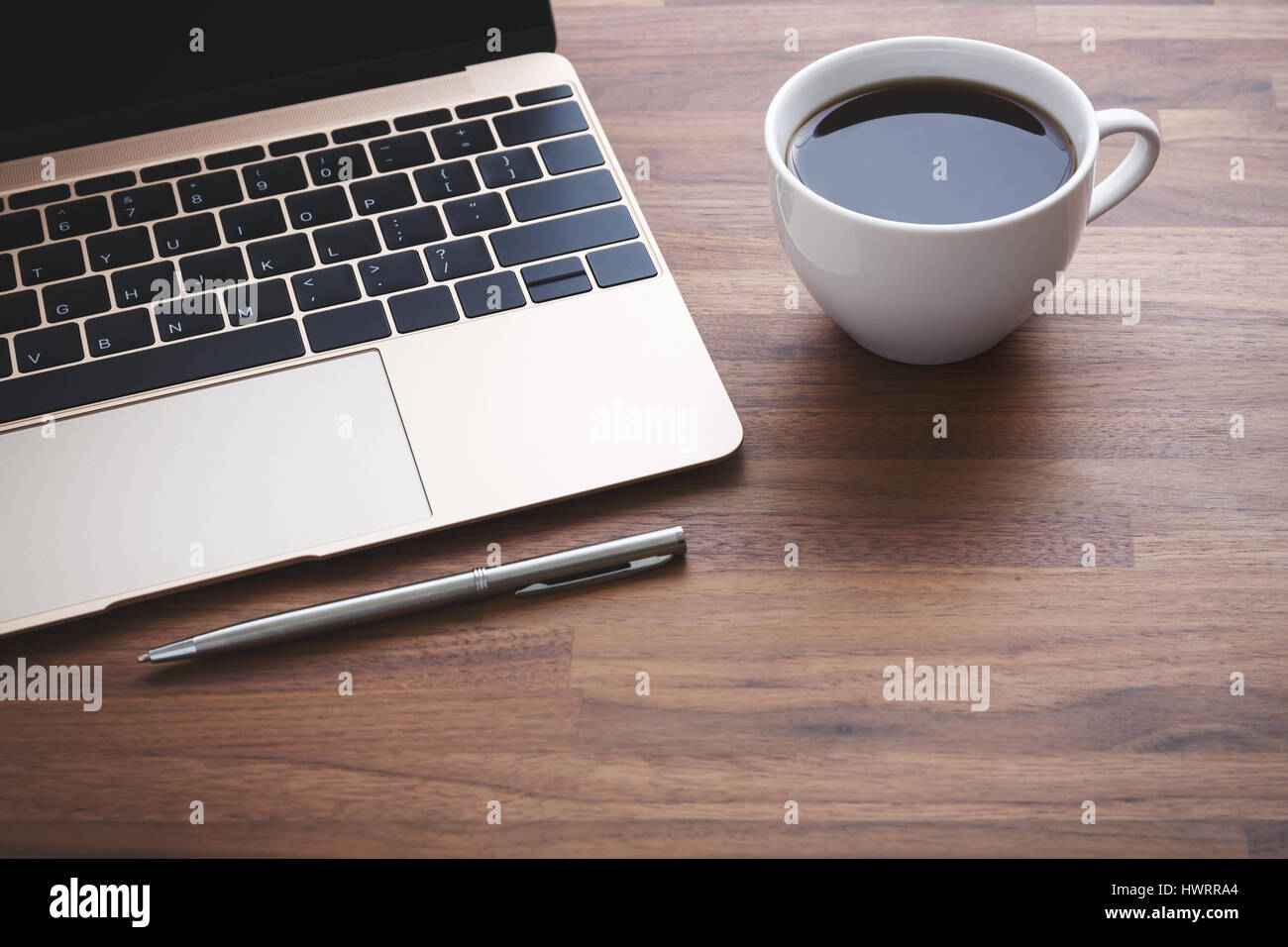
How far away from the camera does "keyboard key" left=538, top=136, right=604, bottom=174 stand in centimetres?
71

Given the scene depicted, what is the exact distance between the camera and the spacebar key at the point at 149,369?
23.9 inches

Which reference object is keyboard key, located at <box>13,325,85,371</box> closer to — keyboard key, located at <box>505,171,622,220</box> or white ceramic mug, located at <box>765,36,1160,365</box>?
keyboard key, located at <box>505,171,622,220</box>

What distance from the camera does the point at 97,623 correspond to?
556mm

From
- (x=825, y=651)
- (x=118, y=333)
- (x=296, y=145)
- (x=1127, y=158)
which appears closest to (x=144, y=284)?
(x=118, y=333)

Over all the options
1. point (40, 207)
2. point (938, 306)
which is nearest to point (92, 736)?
point (40, 207)

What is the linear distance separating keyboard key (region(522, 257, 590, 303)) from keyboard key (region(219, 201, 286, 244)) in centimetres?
17

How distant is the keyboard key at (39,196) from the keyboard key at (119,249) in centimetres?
5

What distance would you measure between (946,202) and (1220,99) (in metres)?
0.35

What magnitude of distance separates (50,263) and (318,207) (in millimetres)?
164

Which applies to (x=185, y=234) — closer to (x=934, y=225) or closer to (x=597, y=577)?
(x=597, y=577)

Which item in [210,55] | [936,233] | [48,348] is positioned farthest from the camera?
[210,55]

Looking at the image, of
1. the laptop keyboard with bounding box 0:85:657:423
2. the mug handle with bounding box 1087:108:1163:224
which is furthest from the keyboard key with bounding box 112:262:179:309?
the mug handle with bounding box 1087:108:1163:224

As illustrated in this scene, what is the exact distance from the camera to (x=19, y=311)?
0.64 m
